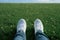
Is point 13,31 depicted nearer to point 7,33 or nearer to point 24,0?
point 7,33

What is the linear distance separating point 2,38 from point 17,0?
1053 centimetres

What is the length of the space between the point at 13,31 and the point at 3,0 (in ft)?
34.0

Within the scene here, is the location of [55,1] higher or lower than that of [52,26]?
higher

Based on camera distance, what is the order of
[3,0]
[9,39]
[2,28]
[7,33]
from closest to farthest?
[9,39]
[7,33]
[2,28]
[3,0]

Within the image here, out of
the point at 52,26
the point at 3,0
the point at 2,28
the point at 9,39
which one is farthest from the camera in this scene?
the point at 3,0

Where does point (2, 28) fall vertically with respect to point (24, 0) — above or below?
below

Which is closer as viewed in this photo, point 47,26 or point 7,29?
point 7,29

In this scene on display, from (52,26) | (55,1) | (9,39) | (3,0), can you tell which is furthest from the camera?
(3,0)

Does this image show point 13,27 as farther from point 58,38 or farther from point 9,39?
point 58,38

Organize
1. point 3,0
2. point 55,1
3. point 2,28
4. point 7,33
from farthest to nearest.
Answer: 1. point 3,0
2. point 55,1
3. point 2,28
4. point 7,33

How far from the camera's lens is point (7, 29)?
231 inches

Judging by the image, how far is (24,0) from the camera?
15188mm

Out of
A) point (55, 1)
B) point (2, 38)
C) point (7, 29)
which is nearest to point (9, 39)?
point (2, 38)

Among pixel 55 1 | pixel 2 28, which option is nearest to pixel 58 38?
pixel 2 28
